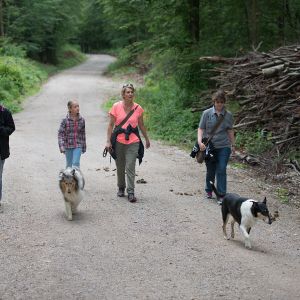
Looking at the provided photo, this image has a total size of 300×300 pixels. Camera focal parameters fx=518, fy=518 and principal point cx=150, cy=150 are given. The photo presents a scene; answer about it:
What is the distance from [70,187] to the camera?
811 cm

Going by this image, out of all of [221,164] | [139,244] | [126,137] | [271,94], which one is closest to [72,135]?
[126,137]

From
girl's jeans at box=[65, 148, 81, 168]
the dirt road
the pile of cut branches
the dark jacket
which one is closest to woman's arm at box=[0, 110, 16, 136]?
the dark jacket

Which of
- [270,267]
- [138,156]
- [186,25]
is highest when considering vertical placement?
[186,25]

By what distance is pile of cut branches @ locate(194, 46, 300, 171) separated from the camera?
1248cm

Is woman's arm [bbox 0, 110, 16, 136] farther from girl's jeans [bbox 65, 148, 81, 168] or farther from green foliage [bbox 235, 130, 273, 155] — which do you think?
green foliage [bbox 235, 130, 273, 155]

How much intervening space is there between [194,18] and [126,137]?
13.0 m

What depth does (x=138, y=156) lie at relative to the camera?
9.55 m

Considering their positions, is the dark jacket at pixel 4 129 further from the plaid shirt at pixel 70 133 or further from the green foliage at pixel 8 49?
the green foliage at pixel 8 49

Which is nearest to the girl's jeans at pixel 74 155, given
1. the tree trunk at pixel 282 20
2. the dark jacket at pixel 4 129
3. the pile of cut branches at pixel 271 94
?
the dark jacket at pixel 4 129

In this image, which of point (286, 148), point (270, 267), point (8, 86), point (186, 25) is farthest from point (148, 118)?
point (270, 267)

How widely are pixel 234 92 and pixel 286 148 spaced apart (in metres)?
2.71

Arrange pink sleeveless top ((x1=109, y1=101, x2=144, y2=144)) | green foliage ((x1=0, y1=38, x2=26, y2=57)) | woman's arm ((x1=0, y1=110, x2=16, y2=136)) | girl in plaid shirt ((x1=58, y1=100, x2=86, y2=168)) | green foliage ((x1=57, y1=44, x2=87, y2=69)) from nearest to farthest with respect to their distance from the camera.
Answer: woman's arm ((x1=0, y1=110, x2=16, y2=136))
pink sleeveless top ((x1=109, y1=101, x2=144, y2=144))
girl in plaid shirt ((x1=58, y1=100, x2=86, y2=168))
green foliage ((x1=0, y1=38, x2=26, y2=57))
green foliage ((x1=57, y1=44, x2=87, y2=69))

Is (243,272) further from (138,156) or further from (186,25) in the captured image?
(186,25)

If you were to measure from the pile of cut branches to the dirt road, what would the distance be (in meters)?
1.39
